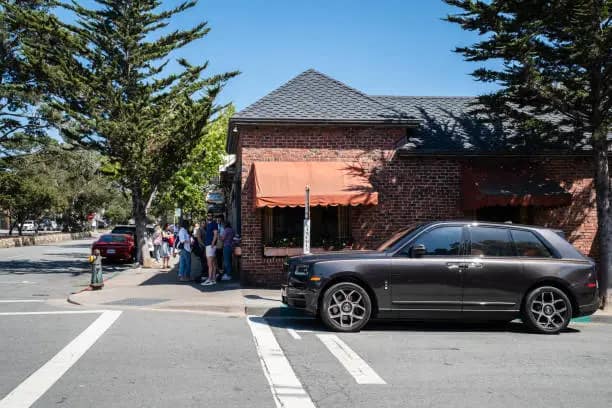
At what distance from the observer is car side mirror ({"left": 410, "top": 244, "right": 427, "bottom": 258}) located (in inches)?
335

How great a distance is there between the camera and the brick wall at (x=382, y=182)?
13.9 meters

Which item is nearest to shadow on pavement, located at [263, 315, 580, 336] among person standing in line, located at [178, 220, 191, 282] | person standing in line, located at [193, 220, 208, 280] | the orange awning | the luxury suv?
the luxury suv

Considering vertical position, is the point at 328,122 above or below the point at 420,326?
above

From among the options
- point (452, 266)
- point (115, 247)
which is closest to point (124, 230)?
point (115, 247)

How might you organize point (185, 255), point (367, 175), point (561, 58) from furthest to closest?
1. point (185, 255)
2. point (367, 175)
3. point (561, 58)

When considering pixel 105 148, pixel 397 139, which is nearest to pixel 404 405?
pixel 397 139

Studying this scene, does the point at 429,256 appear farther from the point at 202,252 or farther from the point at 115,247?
the point at 115,247

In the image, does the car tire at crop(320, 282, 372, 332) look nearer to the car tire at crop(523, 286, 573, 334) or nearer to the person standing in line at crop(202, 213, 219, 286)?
the car tire at crop(523, 286, 573, 334)

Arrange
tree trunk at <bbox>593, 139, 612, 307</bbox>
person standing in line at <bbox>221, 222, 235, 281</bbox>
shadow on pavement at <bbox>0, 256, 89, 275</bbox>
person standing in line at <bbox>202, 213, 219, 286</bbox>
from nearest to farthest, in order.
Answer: tree trunk at <bbox>593, 139, 612, 307</bbox> → person standing in line at <bbox>202, 213, 219, 286</bbox> → person standing in line at <bbox>221, 222, 235, 281</bbox> → shadow on pavement at <bbox>0, 256, 89, 275</bbox>

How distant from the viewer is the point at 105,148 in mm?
21531

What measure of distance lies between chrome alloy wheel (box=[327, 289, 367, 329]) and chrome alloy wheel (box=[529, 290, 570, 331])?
8.68ft

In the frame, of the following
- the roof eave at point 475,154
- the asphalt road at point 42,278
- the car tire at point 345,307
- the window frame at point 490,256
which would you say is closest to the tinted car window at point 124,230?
the asphalt road at point 42,278

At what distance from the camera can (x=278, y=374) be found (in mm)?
5926

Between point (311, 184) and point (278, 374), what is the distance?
7.54 m
